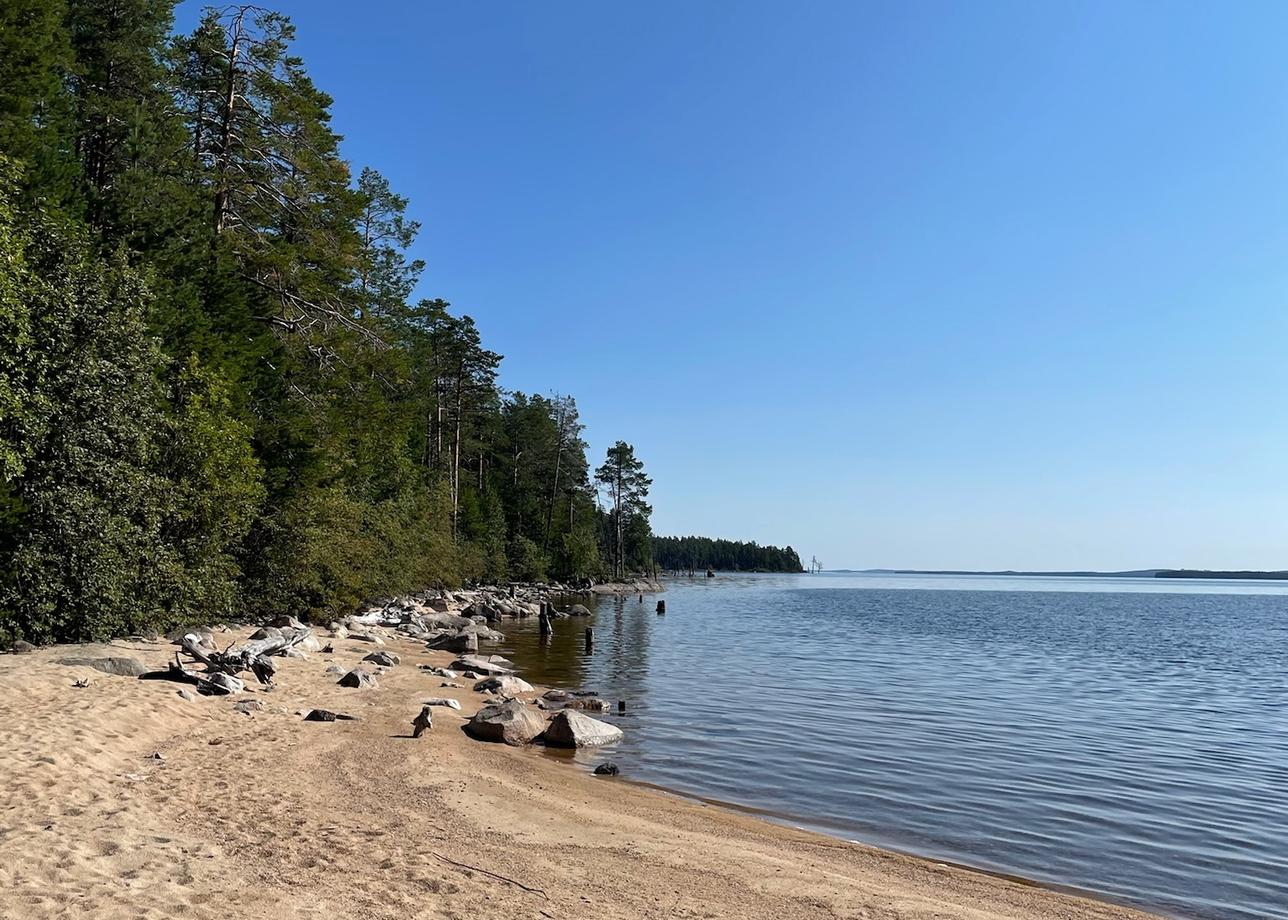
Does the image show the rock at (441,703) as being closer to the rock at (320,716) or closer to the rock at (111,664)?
the rock at (320,716)

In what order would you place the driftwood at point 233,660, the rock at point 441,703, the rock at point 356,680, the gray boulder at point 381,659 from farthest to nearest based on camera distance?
the gray boulder at point 381,659
the rock at point 356,680
the rock at point 441,703
the driftwood at point 233,660

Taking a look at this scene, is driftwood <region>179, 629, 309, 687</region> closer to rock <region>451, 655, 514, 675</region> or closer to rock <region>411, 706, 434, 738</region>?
rock <region>411, 706, 434, 738</region>

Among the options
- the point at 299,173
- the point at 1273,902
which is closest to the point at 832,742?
the point at 1273,902

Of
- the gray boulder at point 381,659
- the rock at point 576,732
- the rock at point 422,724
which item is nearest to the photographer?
the rock at point 422,724

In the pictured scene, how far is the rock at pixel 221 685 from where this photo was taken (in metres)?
14.2

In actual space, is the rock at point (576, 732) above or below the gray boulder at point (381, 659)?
below

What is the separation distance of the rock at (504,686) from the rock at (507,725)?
437 centimetres

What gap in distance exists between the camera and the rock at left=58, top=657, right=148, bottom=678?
1365 cm

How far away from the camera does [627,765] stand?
46.1 feet

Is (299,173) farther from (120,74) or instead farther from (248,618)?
(248,618)

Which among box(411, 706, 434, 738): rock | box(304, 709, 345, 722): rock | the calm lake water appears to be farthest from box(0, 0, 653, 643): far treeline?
the calm lake water

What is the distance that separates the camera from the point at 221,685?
14.4m

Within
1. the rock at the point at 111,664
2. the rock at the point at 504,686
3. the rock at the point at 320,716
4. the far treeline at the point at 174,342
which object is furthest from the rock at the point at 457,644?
the rock at the point at 111,664

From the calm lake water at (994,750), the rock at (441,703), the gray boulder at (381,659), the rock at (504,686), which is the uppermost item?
the gray boulder at (381,659)
